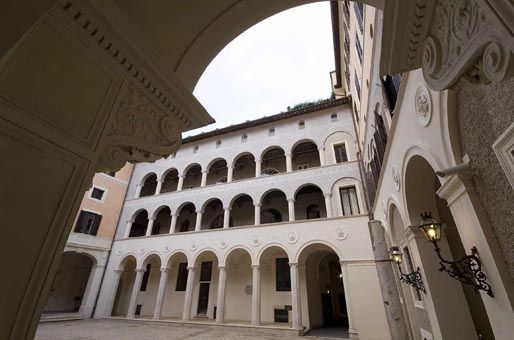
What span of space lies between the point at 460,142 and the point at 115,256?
2087cm

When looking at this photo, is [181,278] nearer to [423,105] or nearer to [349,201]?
[349,201]

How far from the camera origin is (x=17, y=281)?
1333 millimetres

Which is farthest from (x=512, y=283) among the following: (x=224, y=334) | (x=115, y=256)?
(x=115, y=256)

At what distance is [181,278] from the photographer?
1830 cm

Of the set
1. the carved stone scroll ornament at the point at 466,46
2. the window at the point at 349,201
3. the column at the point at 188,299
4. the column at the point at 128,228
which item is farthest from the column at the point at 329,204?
the column at the point at 128,228

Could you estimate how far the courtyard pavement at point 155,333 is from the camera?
11002 millimetres

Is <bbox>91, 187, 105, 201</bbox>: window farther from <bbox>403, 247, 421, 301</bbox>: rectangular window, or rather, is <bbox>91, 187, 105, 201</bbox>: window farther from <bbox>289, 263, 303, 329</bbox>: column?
<bbox>403, 247, 421, 301</bbox>: rectangular window

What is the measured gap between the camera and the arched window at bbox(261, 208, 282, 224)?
17891mm

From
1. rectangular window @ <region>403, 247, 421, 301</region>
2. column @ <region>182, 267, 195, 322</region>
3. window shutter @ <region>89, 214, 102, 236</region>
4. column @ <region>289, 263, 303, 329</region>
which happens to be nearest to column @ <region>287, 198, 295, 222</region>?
column @ <region>289, 263, 303, 329</region>

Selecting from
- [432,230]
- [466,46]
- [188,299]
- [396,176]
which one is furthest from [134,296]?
[466,46]

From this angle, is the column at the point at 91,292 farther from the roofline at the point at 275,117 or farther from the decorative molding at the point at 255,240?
the decorative molding at the point at 255,240

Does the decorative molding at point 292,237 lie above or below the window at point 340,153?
below

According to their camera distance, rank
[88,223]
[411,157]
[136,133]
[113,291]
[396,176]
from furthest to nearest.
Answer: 1. [88,223]
2. [113,291]
3. [396,176]
4. [411,157]
5. [136,133]

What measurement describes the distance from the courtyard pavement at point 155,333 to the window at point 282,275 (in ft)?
10.0
